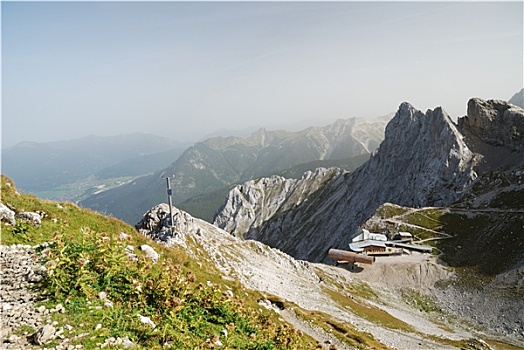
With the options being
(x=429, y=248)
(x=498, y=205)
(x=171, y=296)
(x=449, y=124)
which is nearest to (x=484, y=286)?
(x=429, y=248)

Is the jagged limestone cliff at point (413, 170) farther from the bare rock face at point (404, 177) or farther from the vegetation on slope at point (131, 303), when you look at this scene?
the vegetation on slope at point (131, 303)

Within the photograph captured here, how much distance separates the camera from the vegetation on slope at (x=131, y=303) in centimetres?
1203

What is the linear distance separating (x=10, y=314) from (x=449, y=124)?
17802cm

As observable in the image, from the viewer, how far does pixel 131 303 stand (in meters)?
13.7

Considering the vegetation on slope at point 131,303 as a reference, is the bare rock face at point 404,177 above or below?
below

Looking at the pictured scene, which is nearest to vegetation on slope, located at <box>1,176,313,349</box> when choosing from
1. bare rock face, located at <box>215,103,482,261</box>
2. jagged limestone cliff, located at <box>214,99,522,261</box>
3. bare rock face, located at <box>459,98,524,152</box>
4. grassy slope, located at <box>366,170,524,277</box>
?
grassy slope, located at <box>366,170,524,277</box>

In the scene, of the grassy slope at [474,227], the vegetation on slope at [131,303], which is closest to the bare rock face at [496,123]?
the grassy slope at [474,227]

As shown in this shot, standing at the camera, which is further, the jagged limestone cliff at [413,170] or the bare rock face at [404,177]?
the bare rock face at [404,177]

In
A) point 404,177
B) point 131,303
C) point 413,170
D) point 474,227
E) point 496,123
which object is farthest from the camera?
point 404,177

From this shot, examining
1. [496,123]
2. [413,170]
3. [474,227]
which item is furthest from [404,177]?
[474,227]

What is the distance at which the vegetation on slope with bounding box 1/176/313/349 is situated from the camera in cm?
1203

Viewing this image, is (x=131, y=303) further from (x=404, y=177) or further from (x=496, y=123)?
(x=496, y=123)

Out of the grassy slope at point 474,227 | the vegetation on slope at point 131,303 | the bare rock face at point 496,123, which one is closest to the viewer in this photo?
the vegetation on slope at point 131,303

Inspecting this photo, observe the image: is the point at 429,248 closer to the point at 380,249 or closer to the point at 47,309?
the point at 380,249
